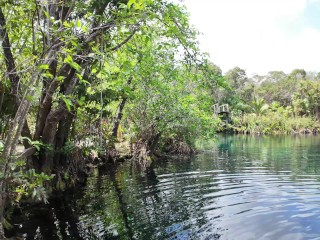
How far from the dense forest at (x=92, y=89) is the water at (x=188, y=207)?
40.9 inches

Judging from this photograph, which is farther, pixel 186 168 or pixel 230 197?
pixel 186 168

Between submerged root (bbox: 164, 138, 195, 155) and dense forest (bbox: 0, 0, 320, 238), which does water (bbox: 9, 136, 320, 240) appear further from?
submerged root (bbox: 164, 138, 195, 155)

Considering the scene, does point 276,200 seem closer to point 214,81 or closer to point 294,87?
point 214,81

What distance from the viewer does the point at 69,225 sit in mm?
7070

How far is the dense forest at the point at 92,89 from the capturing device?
4828 mm

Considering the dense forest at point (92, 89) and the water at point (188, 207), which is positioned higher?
the dense forest at point (92, 89)

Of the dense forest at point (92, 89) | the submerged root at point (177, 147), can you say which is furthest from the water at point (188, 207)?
the submerged root at point (177, 147)

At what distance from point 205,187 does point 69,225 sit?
4984mm

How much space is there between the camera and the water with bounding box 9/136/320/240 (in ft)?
21.3

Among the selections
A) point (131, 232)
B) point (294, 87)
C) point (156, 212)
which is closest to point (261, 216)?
point (156, 212)

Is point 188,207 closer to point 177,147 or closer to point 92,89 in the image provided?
point 92,89

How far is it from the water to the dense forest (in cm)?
104

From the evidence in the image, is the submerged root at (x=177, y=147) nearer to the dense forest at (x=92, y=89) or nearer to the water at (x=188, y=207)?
the dense forest at (x=92, y=89)

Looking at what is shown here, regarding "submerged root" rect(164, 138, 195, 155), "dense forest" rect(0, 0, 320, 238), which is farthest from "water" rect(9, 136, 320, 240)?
"submerged root" rect(164, 138, 195, 155)
